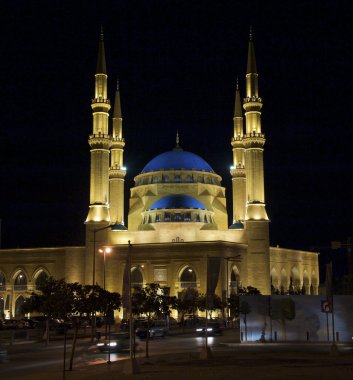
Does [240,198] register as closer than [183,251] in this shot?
No

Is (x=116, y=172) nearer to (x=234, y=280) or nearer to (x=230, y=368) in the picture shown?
(x=234, y=280)

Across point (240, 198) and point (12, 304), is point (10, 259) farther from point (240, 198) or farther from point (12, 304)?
point (240, 198)

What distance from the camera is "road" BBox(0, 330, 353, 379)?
86.1ft

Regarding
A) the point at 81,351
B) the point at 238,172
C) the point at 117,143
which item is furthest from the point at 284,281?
the point at 81,351

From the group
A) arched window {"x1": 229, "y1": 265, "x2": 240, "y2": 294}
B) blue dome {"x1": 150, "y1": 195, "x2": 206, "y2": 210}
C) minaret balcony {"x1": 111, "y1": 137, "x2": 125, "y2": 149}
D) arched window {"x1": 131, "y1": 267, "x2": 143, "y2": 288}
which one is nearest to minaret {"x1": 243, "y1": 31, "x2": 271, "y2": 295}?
arched window {"x1": 229, "y1": 265, "x2": 240, "y2": 294}

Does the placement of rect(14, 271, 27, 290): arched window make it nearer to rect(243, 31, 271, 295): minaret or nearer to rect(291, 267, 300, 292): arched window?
rect(243, 31, 271, 295): minaret

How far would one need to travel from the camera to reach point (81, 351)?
33688 mm

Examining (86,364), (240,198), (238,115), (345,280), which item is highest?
(238,115)

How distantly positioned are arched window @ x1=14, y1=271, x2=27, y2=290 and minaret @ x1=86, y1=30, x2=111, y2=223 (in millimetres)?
12387

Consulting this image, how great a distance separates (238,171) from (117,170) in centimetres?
1437

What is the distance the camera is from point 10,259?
254ft

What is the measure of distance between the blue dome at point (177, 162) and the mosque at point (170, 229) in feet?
0.40

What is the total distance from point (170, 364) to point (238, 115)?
62.3 metres

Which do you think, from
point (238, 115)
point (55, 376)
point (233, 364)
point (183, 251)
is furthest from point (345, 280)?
point (55, 376)
